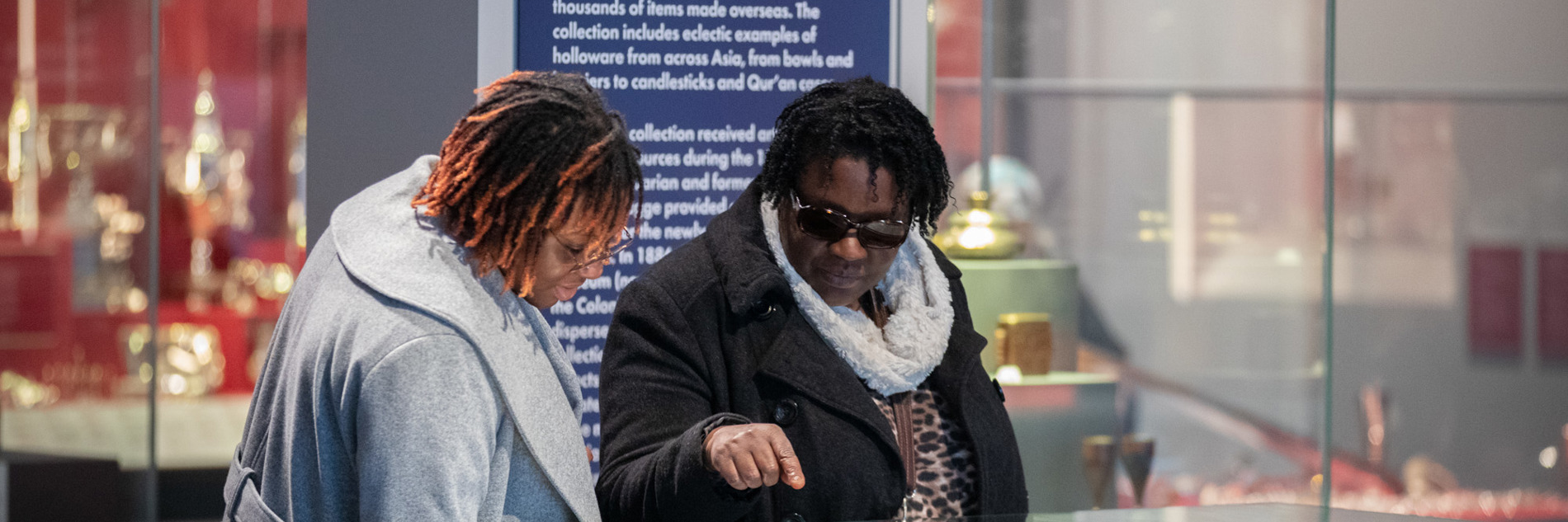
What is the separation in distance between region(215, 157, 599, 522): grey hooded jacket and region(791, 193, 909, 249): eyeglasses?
622 millimetres

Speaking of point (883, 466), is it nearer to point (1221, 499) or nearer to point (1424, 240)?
point (1221, 499)

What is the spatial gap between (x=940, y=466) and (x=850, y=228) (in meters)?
0.39

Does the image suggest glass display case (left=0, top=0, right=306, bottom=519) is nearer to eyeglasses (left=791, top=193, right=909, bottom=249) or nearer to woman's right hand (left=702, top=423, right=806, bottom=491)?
eyeglasses (left=791, top=193, right=909, bottom=249)

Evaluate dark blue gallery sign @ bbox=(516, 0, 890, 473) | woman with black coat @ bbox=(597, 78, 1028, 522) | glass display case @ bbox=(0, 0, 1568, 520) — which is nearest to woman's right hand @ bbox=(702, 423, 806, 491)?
woman with black coat @ bbox=(597, 78, 1028, 522)

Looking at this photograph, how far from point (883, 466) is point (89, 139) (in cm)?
387

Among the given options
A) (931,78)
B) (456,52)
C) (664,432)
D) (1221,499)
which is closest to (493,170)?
(664,432)

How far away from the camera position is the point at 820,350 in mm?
1678

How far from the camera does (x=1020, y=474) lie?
1.81m

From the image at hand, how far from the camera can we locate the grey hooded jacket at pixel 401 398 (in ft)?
3.04

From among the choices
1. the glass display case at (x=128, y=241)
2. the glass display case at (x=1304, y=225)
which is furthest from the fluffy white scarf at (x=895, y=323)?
the glass display case at (x=1304, y=225)

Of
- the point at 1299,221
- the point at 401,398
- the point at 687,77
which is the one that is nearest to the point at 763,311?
the point at 401,398

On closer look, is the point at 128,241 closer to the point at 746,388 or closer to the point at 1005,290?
the point at 1005,290

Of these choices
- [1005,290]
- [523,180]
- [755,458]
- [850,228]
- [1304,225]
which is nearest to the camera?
[523,180]

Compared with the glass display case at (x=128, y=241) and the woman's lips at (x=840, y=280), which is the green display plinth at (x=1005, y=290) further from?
the glass display case at (x=128, y=241)
